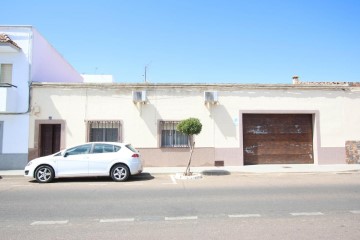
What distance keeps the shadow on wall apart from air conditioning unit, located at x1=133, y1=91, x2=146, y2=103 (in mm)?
3520

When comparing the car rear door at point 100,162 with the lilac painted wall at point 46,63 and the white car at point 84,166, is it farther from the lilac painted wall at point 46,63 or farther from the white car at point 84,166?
the lilac painted wall at point 46,63

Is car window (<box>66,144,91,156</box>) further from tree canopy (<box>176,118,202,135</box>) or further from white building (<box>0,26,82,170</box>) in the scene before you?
white building (<box>0,26,82,170</box>)

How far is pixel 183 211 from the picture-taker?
6254mm

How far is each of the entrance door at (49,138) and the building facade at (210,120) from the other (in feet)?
0.16

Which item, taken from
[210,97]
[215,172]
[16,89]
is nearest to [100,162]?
[215,172]

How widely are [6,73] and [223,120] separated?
11246mm

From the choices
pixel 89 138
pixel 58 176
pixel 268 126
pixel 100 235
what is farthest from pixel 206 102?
pixel 100 235

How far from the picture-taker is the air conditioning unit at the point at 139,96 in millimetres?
14562

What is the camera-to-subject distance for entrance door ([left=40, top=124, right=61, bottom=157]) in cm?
1495

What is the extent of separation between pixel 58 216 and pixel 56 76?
14.3 m

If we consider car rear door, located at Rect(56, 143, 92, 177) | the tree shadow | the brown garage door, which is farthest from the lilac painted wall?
the brown garage door

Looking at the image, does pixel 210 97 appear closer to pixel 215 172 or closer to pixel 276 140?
pixel 215 172

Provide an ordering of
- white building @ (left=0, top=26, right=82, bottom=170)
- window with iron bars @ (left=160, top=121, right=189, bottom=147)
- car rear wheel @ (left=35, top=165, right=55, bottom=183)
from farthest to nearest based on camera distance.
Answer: window with iron bars @ (left=160, top=121, right=189, bottom=147)
white building @ (left=0, top=26, right=82, bottom=170)
car rear wheel @ (left=35, top=165, right=55, bottom=183)

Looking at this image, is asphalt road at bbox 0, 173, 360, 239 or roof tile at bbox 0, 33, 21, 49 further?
roof tile at bbox 0, 33, 21, 49
